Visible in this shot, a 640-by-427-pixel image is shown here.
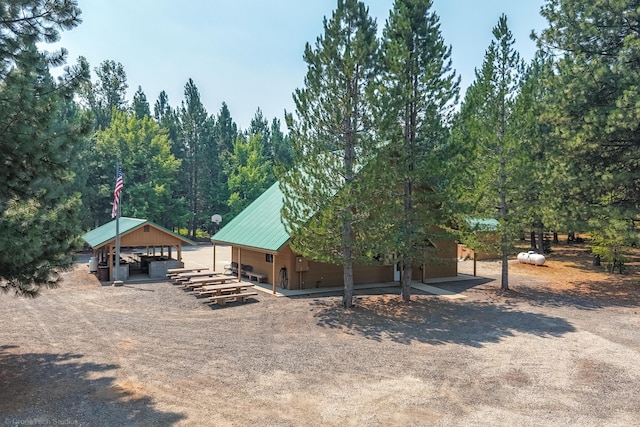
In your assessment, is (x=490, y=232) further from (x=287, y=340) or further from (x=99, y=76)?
(x=99, y=76)

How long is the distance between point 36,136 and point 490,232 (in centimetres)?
1567

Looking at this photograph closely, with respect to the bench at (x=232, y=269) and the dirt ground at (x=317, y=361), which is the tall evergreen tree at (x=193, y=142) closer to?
the bench at (x=232, y=269)

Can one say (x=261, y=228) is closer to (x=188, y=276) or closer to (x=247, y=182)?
(x=188, y=276)

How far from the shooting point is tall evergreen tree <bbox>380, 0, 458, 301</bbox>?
47.7ft

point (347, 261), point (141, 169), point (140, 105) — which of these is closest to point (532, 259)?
point (347, 261)

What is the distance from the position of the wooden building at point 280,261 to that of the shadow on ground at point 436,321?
2.09 meters

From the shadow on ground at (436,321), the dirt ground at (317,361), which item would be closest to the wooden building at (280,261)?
the dirt ground at (317,361)

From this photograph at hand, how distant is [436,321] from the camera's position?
13.3m

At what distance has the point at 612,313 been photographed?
14.4 meters

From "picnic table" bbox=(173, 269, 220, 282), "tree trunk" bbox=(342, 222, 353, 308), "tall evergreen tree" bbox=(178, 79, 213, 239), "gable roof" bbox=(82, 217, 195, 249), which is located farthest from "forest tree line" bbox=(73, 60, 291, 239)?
"tree trunk" bbox=(342, 222, 353, 308)

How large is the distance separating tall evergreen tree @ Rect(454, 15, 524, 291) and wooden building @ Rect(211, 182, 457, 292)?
112 inches

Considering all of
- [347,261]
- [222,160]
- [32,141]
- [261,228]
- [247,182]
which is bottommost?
[347,261]

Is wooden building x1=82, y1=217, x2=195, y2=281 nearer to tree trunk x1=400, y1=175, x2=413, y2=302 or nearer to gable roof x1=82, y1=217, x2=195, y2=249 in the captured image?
gable roof x1=82, y1=217, x2=195, y2=249

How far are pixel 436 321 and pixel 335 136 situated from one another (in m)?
6.84
